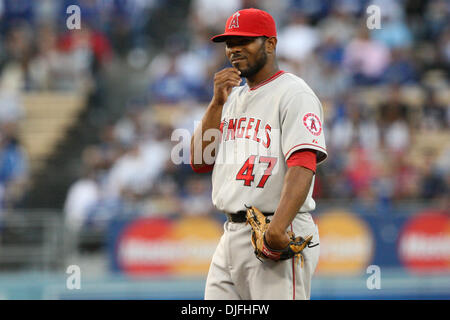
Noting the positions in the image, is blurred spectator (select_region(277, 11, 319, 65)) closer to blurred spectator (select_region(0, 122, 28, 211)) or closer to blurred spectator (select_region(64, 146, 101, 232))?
blurred spectator (select_region(64, 146, 101, 232))

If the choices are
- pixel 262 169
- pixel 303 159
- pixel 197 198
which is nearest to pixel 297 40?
pixel 197 198

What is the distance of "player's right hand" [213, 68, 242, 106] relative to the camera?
4.29 metres

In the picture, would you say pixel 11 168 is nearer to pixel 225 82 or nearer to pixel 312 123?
pixel 225 82

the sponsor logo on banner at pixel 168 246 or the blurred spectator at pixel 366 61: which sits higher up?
the blurred spectator at pixel 366 61

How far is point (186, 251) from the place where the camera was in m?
11.0

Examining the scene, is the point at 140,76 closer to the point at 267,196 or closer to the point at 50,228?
the point at 50,228

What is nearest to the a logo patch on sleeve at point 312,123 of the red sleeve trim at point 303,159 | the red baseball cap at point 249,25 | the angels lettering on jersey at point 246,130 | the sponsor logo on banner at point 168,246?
the red sleeve trim at point 303,159

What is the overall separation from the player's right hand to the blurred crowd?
6761 mm

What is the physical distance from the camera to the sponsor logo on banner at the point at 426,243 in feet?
34.7

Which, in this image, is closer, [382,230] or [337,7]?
[382,230]

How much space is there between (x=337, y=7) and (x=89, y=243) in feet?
20.0

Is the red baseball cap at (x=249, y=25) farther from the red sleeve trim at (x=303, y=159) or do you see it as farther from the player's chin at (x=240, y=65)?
the red sleeve trim at (x=303, y=159)

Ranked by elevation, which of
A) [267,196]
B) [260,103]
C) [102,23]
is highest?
[102,23]
